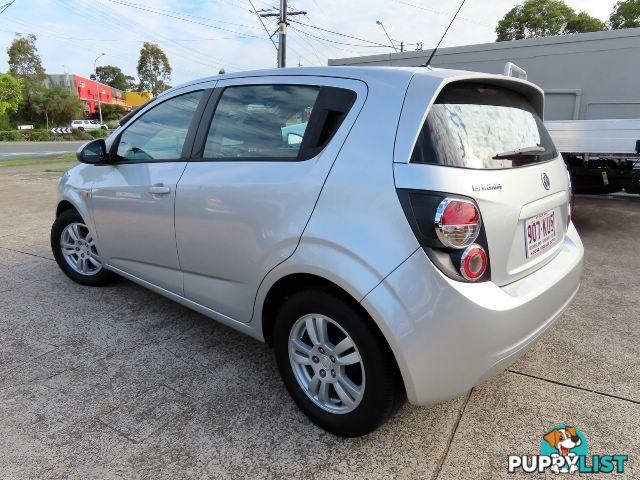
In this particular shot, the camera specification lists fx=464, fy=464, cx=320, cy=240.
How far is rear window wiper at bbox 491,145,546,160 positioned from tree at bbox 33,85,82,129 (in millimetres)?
67688

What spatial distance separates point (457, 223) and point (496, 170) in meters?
0.38

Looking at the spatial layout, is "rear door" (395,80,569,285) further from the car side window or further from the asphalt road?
the asphalt road

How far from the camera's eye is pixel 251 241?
2334mm

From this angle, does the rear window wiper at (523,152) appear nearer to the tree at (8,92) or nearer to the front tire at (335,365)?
the front tire at (335,365)

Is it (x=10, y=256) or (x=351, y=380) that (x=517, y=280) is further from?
(x=10, y=256)

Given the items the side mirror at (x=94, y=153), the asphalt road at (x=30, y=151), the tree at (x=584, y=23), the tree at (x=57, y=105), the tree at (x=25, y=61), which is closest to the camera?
the side mirror at (x=94, y=153)

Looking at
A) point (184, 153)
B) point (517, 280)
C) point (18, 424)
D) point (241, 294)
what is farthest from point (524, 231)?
point (18, 424)

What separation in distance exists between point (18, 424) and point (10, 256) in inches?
132

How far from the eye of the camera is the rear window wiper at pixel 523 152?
2057 mm

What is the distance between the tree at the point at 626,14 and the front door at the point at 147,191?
37.9 meters

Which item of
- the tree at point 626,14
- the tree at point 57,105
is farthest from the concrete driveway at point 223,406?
the tree at point 57,105

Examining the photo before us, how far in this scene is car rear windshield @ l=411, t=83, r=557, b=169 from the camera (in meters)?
1.87

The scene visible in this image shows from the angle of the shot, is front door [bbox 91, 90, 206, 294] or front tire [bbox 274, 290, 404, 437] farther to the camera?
front door [bbox 91, 90, 206, 294]

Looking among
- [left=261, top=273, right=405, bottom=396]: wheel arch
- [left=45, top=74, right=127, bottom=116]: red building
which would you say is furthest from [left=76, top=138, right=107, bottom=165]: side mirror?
[left=45, top=74, right=127, bottom=116]: red building
